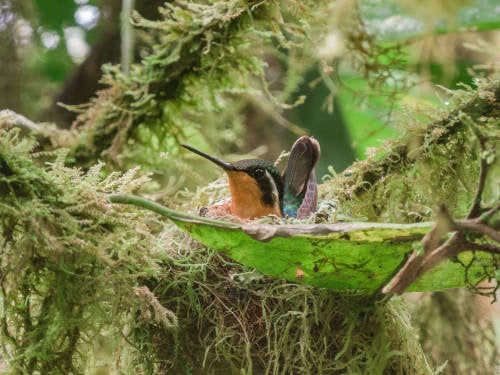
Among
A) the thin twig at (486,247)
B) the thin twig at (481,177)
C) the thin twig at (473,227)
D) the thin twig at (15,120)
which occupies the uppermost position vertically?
the thin twig at (15,120)

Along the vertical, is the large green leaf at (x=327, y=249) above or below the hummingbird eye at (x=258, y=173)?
below

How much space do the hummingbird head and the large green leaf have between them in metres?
0.85

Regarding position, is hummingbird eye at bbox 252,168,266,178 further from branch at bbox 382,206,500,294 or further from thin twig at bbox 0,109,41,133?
branch at bbox 382,206,500,294

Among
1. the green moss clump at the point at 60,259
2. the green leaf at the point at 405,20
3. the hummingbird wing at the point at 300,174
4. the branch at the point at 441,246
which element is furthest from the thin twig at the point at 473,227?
the hummingbird wing at the point at 300,174

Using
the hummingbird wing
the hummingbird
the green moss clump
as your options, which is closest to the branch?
the green moss clump

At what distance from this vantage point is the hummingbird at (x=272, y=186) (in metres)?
2.33

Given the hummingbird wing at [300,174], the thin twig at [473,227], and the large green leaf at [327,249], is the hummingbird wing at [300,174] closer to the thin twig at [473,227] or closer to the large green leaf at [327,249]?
the large green leaf at [327,249]

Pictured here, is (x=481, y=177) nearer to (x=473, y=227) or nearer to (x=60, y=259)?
(x=473, y=227)

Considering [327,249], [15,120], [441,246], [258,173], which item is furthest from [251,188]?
[441,246]

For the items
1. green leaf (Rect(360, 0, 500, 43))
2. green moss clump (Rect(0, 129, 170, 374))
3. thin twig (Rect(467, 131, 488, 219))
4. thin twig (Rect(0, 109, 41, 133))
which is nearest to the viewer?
thin twig (Rect(467, 131, 488, 219))

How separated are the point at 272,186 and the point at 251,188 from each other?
11 centimetres

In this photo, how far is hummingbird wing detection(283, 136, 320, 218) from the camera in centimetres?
244

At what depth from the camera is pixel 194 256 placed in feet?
6.28

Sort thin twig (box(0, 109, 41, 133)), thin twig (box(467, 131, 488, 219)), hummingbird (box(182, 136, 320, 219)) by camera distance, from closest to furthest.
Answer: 1. thin twig (box(467, 131, 488, 219))
2. thin twig (box(0, 109, 41, 133))
3. hummingbird (box(182, 136, 320, 219))
